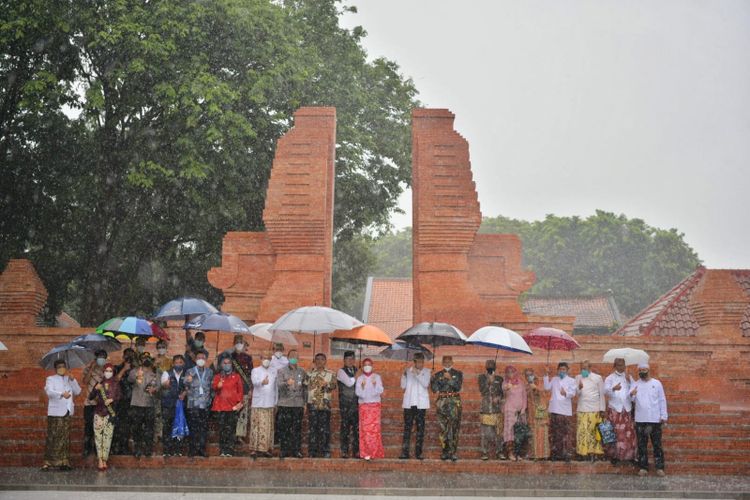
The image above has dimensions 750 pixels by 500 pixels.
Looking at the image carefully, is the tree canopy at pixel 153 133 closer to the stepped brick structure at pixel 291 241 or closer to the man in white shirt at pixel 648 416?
the stepped brick structure at pixel 291 241

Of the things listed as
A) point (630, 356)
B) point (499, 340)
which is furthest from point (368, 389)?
point (630, 356)

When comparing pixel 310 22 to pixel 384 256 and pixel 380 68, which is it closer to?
pixel 380 68

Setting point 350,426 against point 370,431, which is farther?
point 350,426

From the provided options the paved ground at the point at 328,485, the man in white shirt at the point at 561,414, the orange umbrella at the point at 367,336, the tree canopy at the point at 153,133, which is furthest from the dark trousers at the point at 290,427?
the tree canopy at the point at 153,133

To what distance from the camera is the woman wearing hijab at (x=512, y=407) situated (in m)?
11.2

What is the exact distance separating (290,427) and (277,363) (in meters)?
0.87

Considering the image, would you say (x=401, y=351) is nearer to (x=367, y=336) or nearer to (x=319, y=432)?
(x=367, y=336)

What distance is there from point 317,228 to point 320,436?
5460 millimetres

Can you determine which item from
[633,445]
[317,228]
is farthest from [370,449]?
[317,228]

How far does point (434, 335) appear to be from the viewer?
11.5 metres

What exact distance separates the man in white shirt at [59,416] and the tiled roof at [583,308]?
33.5 metres

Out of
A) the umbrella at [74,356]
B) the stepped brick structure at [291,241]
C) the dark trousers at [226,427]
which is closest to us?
the dark trousers at [226,427]

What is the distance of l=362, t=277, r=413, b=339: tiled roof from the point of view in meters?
38.4

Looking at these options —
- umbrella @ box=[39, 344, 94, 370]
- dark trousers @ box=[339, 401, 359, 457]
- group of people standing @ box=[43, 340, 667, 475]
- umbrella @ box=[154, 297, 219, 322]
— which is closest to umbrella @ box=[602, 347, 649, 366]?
group of people standing @ box=[43, 340, 667, 475]
